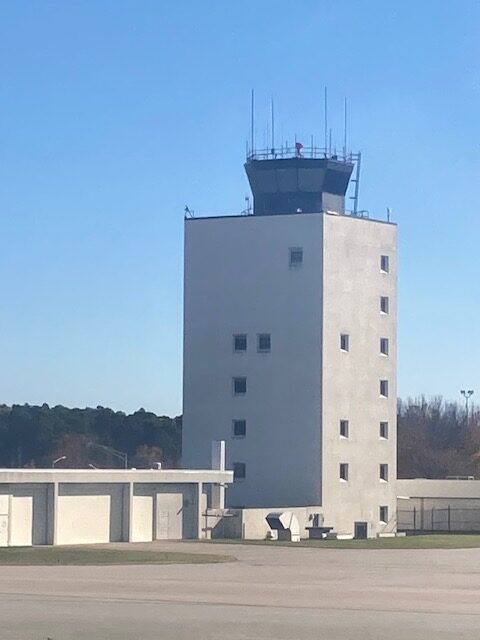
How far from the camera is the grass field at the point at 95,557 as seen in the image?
162 feet

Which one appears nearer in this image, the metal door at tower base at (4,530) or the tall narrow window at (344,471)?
the metal door at tower base at (4,530)

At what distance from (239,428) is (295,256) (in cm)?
1127

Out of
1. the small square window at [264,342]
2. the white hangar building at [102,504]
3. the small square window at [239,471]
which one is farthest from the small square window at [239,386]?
the white hangar building at [102,504]

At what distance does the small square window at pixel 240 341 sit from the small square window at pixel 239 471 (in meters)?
7.12

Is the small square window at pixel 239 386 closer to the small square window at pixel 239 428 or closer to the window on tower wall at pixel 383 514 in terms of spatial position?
the small square window at pixel 239 428

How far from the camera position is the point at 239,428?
83.2 metres

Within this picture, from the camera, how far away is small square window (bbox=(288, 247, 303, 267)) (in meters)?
A: 83.7

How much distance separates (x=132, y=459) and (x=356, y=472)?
70550mm

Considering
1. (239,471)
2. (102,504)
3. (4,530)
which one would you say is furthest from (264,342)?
(4,530)

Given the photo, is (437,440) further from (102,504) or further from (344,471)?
(102,504)

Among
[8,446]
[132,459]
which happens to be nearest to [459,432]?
[132,459]

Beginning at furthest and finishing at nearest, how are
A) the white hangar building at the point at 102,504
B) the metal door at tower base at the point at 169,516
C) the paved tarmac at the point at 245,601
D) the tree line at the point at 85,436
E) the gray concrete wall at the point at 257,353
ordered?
1. the tree line at the point at 85,436
2. the gray concrete wall at the point at 257,353
3. the metal door at tower base at the point at 169,516
4. the white hangar building at the point at 102,504
5. the paved tarmac at the point at 245,601

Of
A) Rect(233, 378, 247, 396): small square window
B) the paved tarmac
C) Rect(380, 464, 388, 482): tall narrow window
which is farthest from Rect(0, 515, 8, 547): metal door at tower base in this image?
Rect(380, 464, 388, 482): tall narrow window

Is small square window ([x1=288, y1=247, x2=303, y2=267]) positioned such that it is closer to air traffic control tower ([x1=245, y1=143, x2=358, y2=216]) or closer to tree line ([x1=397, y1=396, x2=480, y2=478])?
air traffic control tower ([x1=245, y1=143, x2=358, y2=216])
